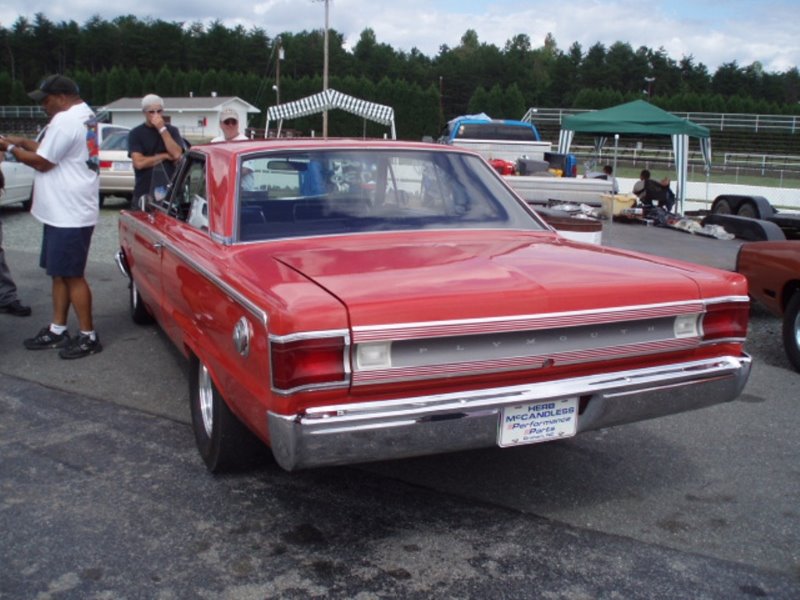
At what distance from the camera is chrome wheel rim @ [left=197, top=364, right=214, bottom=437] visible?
12.3ft

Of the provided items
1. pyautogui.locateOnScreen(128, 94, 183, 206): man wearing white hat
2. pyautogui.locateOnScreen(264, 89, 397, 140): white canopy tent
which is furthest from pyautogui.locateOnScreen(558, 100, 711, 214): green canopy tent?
pyautogui.locateOnScreen(128, 94, 183, 206): man wearing white hat

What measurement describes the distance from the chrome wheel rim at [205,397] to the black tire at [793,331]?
4201 millimetres

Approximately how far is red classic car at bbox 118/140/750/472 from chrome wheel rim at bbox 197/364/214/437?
0.03 ft

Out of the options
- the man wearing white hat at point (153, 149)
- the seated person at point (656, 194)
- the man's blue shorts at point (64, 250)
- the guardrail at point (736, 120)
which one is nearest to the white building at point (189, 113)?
the guardrail at point (736, 120)

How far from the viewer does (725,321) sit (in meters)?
3.32

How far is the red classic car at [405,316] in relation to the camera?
106 inches

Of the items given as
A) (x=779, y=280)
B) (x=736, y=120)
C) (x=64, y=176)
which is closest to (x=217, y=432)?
(x=64, y=176)

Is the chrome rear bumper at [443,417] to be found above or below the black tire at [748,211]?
below

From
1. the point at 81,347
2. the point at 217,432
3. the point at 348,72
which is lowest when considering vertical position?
the point at 81,347

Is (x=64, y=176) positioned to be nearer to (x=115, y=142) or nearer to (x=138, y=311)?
(x=138, y=311)

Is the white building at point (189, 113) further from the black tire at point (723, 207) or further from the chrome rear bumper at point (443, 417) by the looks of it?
the chrome rear bumper at point (443, 417)

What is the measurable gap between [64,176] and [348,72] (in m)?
99.9

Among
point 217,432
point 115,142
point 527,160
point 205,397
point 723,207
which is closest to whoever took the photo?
point 217,432

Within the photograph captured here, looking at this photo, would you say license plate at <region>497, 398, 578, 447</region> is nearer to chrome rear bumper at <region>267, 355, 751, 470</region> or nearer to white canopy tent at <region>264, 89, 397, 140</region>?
chrome rear bumper at <region>267, 355, 751, 470</region>
